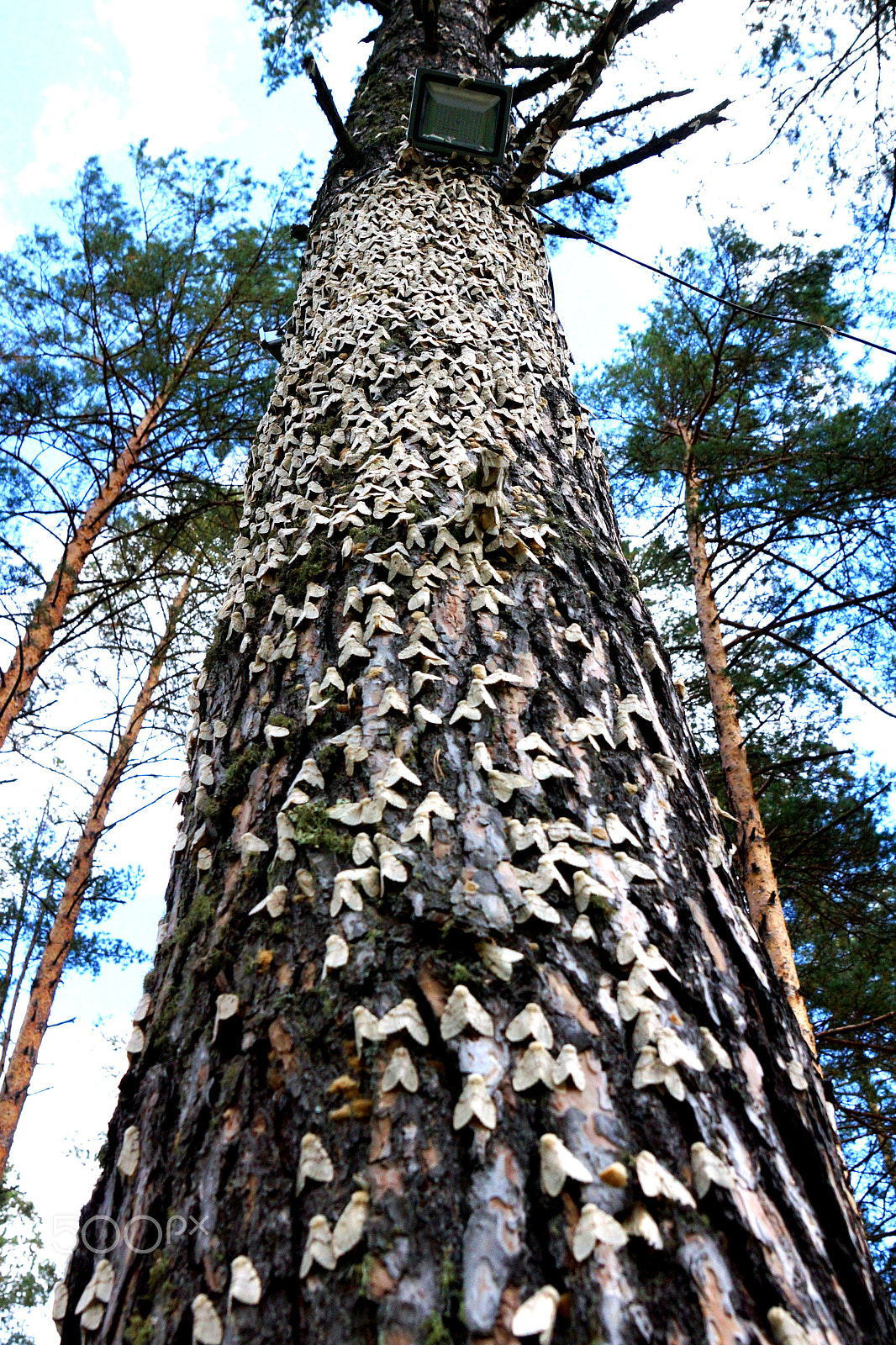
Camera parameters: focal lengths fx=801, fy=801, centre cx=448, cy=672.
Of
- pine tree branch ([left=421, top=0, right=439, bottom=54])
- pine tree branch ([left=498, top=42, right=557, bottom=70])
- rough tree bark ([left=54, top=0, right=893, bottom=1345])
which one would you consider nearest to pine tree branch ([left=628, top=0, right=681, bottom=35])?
pine tree branch ([left=421, top=0, right=439, bottom=54])

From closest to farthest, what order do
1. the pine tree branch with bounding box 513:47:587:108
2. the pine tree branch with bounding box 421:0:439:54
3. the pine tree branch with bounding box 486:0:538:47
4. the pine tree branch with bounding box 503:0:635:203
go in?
the pine tree branch with bounding box 503:0:635:203 < the pine tree branch with bounding box 421:0:439:54 < the pine tree branch with bounding box 486:0:538:47 < the pine tree branch with bounding box 513:47:587:108

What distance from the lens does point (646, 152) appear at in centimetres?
367

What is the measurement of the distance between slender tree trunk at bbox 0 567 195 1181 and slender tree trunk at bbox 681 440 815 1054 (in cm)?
398

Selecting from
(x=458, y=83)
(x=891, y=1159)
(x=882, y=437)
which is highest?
(x=882, y=437)

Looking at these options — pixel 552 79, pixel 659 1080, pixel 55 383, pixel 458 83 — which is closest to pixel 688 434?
pixel 552 79

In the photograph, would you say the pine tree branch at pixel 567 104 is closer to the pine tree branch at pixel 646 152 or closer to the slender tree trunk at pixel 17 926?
the pine tree branch at pixel 646 152

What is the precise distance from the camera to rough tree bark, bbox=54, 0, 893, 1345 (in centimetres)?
80

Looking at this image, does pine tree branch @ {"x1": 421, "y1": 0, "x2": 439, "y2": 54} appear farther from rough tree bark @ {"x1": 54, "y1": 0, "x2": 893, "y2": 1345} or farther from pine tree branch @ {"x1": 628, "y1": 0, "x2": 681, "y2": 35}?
rough tree bark @ {"x1": 54, "y1": 0, "x2": 893, "y2": 1345}

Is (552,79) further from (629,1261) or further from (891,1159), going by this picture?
(891,1159)

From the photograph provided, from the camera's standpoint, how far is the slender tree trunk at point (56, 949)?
5.40m

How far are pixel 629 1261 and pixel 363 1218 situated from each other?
0.26 meters

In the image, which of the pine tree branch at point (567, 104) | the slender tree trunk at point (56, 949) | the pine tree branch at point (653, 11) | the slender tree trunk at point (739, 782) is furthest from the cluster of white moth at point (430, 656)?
the slender tree trunk at point (56, 949)

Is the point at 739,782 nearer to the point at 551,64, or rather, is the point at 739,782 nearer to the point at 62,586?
the point at 62,586

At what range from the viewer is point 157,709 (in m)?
7.19
